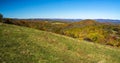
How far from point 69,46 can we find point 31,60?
9685mm

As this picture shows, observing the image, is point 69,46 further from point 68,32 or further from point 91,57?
point 68,32

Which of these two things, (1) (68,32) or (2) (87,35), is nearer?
(2) (87,35)

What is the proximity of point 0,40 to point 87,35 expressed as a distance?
41.1m

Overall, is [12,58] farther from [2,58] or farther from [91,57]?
[91,57]

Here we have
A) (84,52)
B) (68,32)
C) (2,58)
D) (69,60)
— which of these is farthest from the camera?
(68,32)

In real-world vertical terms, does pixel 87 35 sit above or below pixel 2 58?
below

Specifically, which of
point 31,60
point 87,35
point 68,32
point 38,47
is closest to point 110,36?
point 87,35

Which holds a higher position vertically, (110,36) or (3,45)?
→ (3,45)

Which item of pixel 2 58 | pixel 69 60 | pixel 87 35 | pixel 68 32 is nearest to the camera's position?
pixel 2 58

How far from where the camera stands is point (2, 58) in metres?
17.1

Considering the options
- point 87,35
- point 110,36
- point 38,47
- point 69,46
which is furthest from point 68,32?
point 38,47

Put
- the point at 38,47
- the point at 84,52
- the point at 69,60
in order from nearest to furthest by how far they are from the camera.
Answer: the point at 69,60, the point at 38,47, the point at 84,52

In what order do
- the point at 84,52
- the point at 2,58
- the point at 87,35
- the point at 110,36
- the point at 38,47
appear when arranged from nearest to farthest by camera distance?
the point at 2,58 → the point at 38,47 → the point at 84,52 → the point at 110,36 → the point at 87,35

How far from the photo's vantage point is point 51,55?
20.9m
